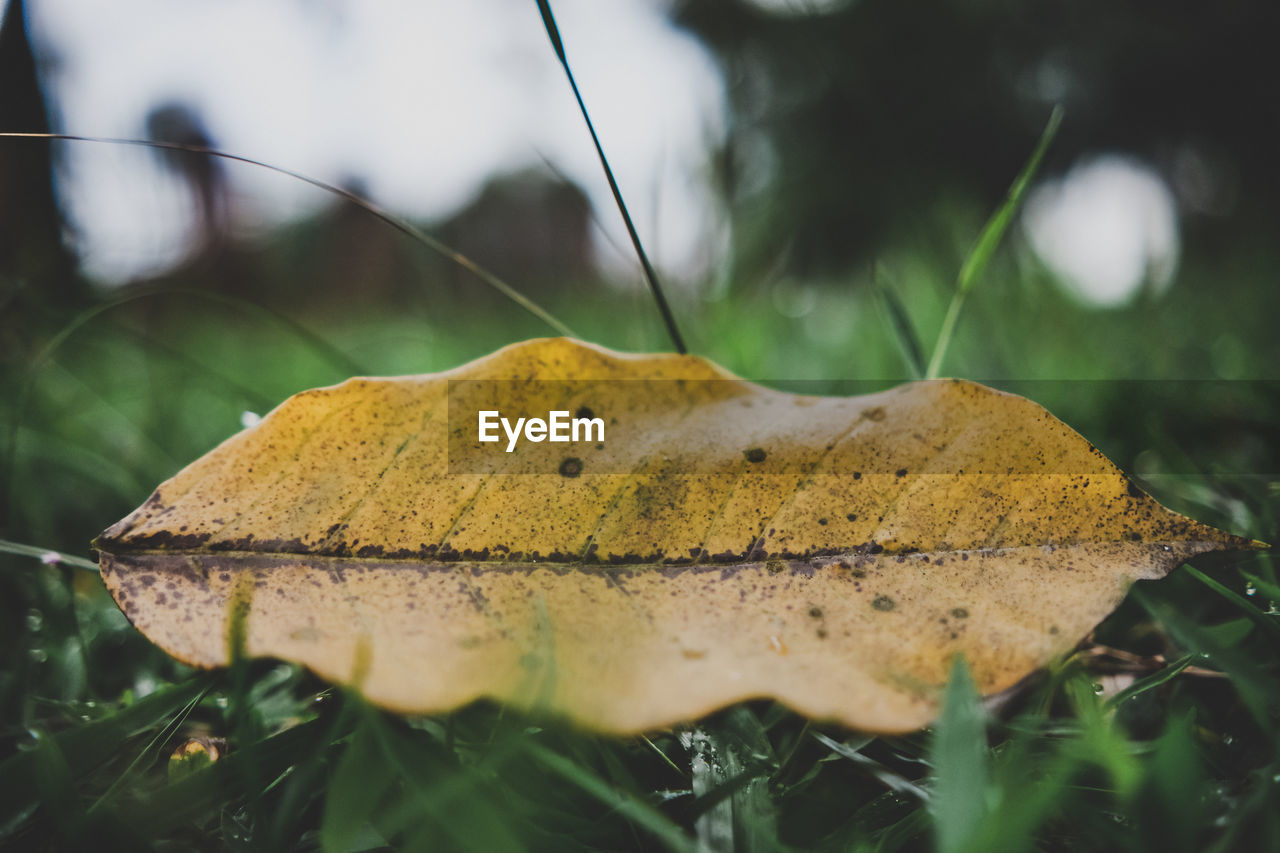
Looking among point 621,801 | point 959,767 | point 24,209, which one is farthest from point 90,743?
point 24,209

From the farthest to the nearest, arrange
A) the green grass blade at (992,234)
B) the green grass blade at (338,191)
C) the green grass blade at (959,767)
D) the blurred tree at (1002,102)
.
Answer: the blurred tree at (1002,102) → the green grass blade at (992,234) → the green grass blade at (338,191) → the green grass blade at (959,767)

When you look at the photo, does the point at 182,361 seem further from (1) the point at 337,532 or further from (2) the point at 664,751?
(2) the point at 664,751

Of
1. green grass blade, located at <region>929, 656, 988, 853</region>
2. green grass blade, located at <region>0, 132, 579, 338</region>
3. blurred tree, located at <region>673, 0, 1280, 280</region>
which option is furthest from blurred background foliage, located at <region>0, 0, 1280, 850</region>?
blurred tree, located at <region>673, 0, 1280, 280</region>

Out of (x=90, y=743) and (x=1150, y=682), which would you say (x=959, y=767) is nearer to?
(x=1150, y=682)

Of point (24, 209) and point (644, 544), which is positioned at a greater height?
point (24, 209)

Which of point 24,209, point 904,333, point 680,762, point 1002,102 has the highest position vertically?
point 1002,102

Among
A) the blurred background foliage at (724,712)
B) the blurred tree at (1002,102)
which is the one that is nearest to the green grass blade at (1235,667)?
the blurred background foliage at (724,712)

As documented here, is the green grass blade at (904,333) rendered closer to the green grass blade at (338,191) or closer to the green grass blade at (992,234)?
the green grass blade at (992,234)

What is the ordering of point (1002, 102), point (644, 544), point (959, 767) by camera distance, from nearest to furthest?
point (959, 767) → point (644, 544) → point (1002, 102)

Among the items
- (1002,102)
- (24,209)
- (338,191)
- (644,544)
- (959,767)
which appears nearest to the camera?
(959,767)
